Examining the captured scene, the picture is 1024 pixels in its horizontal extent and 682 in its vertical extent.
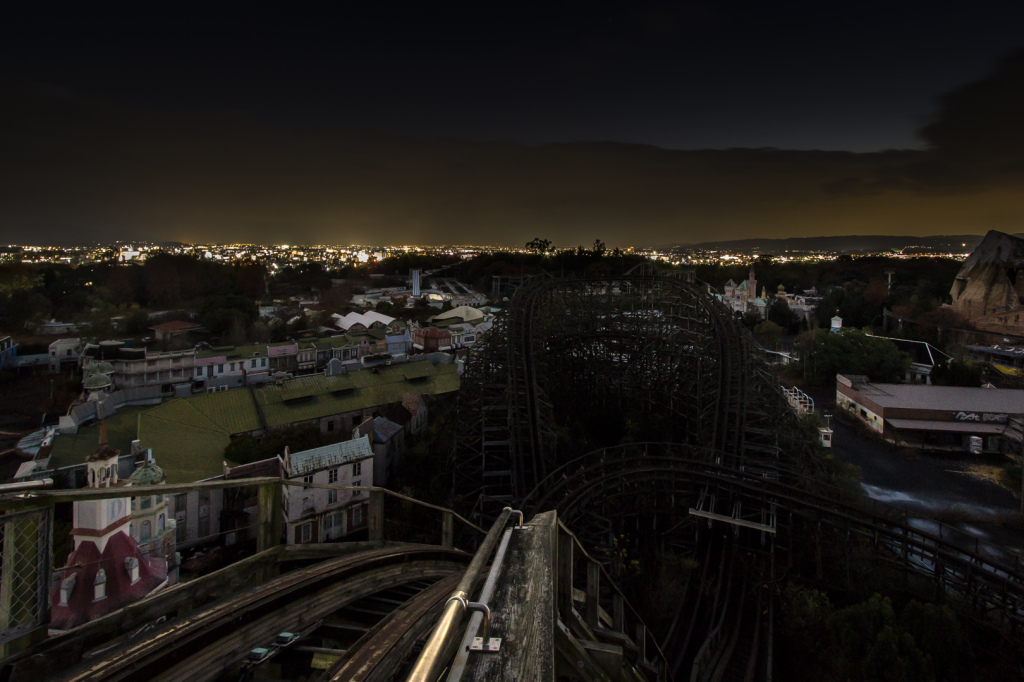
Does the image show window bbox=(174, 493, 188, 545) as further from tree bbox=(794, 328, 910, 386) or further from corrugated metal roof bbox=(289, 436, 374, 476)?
tree bbox=(794, 328, 910, 386)

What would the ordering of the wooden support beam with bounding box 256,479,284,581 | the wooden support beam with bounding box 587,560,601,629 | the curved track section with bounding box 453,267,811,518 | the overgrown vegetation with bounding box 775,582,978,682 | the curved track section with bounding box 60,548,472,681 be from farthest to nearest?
the curved track section with bounding box 453,267,811,518 → the overgrown vegetation with bounding box 775,582,978,682 → the wooden support beam with bounding box 587,560,601,629 → the wooden support beam with bounding box 256,479,284,581 → the curved track section with bounding box 60,548,472,681

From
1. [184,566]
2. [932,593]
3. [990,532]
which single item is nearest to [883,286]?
[990,532]

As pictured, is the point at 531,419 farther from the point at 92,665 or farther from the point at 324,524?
the point at 92,665

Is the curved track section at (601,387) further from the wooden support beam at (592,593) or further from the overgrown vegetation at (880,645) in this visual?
the wooden support beam at (592,593)

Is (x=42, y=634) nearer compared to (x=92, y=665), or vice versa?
(x=92, y=665)

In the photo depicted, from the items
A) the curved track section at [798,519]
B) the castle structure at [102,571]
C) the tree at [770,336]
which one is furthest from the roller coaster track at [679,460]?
the tree at [770,336]

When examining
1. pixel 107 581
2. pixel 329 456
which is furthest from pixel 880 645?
pixel 329 456

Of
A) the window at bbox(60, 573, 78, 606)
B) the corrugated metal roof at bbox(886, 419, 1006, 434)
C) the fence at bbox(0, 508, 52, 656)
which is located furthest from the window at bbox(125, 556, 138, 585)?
the corrugated metal roof at bbox(886, 419, 1006, 434)

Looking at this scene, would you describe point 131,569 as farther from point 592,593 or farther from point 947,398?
point 947,398
